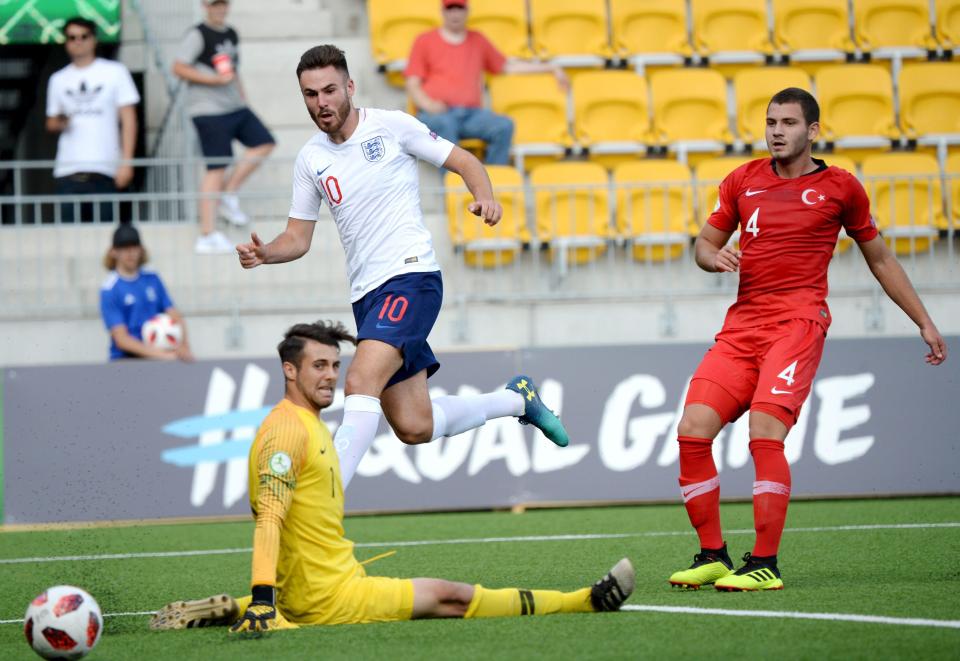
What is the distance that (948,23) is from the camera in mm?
15578

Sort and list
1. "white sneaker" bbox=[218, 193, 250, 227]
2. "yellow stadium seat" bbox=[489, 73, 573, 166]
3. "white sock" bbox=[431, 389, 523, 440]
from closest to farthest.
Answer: "white sock" bbox=[431, 389, 523, 440]
"white sneaker" bbox=[218, 193, 250, 227]
"yellow stadium seat" bbox=[489, 73, 573, 166]

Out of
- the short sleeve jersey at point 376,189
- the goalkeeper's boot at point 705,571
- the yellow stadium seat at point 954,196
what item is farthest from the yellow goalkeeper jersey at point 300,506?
the yellow stadium seat at point 954,196

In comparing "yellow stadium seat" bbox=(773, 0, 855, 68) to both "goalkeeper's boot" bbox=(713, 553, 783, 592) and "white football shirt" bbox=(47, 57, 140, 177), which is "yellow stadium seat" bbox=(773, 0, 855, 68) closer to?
"white football shirt" bbox=(47, 57, 140, 177)

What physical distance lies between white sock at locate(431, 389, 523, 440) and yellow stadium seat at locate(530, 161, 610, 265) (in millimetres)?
5277

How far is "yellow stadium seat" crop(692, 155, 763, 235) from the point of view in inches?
515

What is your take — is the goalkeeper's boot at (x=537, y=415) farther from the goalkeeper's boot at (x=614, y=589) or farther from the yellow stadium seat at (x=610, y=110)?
the yellow stadium seat at (x=610, y=110)

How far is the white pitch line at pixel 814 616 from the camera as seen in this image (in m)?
5.43

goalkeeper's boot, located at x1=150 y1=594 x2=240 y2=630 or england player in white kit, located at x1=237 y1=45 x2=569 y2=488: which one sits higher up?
england player in white kit, located at x1=237 y1=45 x2=569 y2=488

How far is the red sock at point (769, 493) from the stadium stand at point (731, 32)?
9.23m

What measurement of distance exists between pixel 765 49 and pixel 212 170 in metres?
5.85

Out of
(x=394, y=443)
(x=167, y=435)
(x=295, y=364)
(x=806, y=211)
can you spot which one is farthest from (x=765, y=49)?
(x=295, y=364)

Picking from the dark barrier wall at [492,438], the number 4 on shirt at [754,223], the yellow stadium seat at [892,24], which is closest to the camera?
the number 4 on shirt at [754,223]

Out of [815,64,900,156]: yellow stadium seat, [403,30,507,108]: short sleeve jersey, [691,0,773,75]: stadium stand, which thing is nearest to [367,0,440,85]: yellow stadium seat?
[403,30,507,108]: short sleeve jersey

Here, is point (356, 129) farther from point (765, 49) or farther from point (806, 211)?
point (765, 49)
